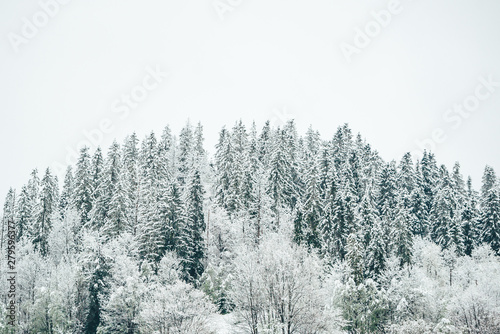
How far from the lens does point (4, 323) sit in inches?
1534

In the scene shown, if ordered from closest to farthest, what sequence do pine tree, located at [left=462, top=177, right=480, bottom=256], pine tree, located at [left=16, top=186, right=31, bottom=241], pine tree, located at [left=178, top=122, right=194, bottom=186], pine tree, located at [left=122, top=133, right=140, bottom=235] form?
1. pine tree, located at [left=122, top=133, right=140, bottom=235]
2. pine tree, located at [left=462, top=177, right=480, bottom=256]
3. pine tree, located at [left=16, top=186, right=31, bottom=241]
4. pine tree, located at [left=178, top=122, right=194, bottom=186]

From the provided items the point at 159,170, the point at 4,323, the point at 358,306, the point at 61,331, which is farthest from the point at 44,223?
the point at 358,306

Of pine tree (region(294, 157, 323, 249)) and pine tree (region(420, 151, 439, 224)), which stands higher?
pine tree (region(420, 151, 439, 224))

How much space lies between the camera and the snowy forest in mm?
33188

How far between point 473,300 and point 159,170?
46.1m

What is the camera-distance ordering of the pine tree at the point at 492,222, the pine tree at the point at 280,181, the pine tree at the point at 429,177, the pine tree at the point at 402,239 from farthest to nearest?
1. the pine tree at the point at 429,177
2. the pine tree at the point at 280,181
3. the pine tree at the point at 492,222
4. the pine tree at the point at 402,239

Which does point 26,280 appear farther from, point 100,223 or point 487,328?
point 487,328

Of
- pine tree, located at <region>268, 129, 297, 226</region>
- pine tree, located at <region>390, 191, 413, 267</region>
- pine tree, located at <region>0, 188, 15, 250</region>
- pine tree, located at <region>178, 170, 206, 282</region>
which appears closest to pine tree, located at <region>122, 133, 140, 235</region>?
pine tree, located at <region>178, 170, 206, 282</region>

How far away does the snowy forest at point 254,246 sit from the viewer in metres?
33.2

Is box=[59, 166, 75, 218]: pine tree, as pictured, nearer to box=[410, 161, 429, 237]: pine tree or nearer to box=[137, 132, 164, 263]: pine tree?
box=[137, 132, 164, 263]: pine tree

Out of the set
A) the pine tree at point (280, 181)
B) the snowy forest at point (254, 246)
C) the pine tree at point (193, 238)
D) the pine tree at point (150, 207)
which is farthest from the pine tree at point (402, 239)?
the pine tree at point (150, 207)

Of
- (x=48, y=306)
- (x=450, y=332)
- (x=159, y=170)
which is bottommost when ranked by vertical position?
(x=450, y=332)

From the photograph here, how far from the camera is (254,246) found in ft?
170

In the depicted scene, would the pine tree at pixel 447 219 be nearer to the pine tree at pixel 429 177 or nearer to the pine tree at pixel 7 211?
the pine tree at pixel 429 177
